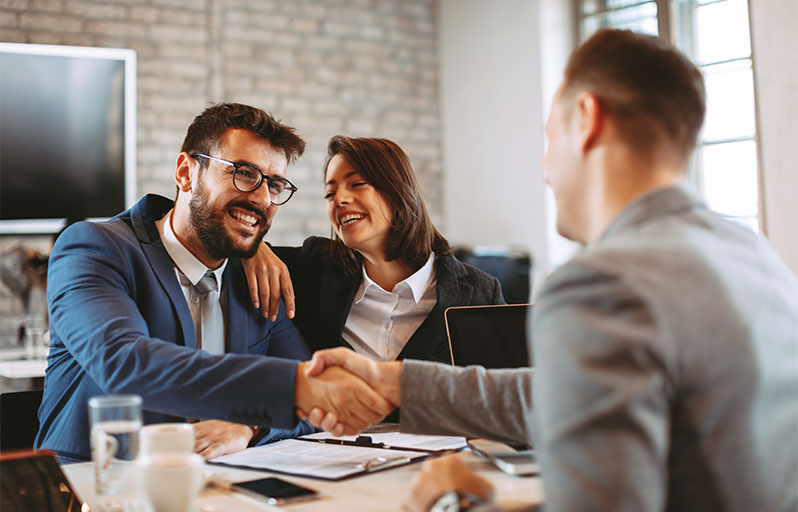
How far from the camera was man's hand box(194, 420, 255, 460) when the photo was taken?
1.56 m

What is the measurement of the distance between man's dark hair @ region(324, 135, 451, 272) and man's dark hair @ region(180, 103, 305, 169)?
29 centimetres

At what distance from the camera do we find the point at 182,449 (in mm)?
1104

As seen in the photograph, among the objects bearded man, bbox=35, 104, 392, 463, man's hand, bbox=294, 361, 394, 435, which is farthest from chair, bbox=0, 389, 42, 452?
man's hand, bbox=294, 361, 394, 435

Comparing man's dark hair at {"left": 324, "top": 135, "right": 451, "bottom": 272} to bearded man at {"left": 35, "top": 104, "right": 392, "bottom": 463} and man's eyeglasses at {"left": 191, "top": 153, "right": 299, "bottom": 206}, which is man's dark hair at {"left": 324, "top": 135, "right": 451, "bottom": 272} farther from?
man's eyeglasses at {"left": 191, "top": 153, "right": 299, "bottom": 206}

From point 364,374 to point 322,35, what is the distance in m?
4.47

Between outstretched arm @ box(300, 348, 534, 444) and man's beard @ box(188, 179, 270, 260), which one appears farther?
man's beard @ box(188, 179, 270, 260)

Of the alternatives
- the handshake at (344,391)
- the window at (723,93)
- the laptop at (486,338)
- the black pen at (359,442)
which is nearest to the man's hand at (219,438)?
the handshake at (344,391)

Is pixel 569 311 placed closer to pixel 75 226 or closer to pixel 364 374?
pixel 364 374

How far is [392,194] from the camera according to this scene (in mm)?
2453

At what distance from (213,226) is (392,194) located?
0.62m

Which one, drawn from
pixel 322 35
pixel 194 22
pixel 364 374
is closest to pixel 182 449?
pixel 364 374

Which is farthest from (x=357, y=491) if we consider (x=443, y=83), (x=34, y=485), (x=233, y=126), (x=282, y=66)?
(x=443, y=83)

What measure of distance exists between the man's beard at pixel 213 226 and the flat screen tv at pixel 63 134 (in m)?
2.82

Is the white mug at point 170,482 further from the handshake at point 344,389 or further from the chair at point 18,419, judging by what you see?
the chair at point 18,419
